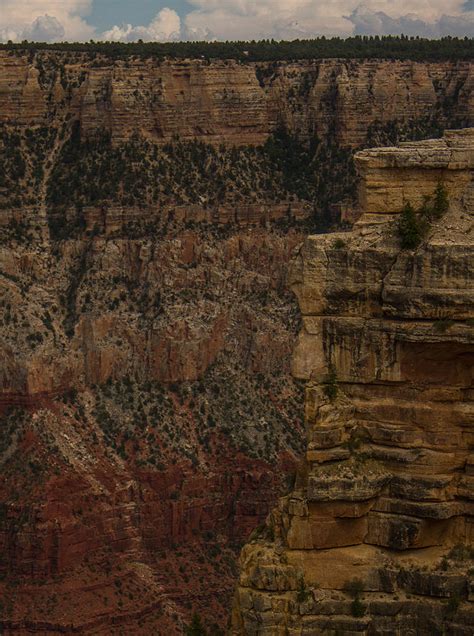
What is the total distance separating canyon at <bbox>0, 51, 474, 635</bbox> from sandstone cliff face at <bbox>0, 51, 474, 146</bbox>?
0.42 feet

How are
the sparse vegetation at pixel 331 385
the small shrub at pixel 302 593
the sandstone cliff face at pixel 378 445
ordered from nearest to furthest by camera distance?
the sandstone cliff face at pixel 378 445 < the small shrub at pixel 302 593 < the sparse vegetation at pixel 331 385

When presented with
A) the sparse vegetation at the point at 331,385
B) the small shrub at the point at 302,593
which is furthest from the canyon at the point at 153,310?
the sparse vegetation at the point at 331,385

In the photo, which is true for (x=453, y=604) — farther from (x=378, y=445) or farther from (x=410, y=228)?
(x=410, y=228)

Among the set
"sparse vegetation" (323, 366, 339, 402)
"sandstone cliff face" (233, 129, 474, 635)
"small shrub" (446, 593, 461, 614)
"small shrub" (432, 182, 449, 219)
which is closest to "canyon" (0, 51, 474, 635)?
"sandstone cliff face" (233, 129, 474, 635)

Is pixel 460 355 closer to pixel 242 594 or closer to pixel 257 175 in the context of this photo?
pixel 242 594

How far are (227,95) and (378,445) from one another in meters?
64.1

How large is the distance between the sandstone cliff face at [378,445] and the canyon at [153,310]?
138 feet

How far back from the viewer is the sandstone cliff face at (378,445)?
60750mm

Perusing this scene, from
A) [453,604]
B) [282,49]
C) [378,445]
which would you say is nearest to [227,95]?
[282,49]

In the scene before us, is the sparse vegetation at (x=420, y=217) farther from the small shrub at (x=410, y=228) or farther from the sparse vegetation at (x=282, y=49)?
the sparse vegetation at (x=282, y=49)

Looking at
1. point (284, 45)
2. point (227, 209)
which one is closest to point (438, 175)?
point (227, 209)

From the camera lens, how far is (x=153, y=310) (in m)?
117

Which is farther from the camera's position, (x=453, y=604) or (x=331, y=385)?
(x=331, y=385)

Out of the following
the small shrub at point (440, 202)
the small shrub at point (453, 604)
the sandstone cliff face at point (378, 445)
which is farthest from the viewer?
the small shrub at point (440, 202)
